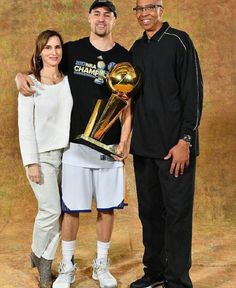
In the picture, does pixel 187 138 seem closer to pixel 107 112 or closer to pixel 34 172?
pixel 107 112

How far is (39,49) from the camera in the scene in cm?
294

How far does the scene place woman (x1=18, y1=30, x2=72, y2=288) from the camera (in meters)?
A: 2.90

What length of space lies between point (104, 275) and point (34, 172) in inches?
26.9

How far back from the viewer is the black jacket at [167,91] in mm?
2754

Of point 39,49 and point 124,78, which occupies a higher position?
point 39,49

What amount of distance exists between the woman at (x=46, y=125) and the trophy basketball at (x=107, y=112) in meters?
0.13

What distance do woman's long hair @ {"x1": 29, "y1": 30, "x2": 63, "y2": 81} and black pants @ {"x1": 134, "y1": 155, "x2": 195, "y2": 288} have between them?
2.13ft

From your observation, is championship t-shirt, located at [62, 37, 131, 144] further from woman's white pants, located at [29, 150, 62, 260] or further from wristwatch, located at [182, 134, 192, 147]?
wristwatch, located at [182, 134, 192, 147]

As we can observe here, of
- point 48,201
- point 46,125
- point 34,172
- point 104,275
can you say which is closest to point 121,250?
point 104,275

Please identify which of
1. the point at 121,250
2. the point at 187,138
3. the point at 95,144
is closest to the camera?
the point at 187,138

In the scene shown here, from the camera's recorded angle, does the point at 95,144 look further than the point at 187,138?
Yes

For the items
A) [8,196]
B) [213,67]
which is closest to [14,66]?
[8,196]

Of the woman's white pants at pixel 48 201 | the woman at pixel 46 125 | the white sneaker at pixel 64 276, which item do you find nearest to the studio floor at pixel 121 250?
the white sneaker at pixel 64 276

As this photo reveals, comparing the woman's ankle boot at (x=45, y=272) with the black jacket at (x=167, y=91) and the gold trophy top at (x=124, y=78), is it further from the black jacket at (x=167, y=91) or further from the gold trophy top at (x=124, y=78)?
the gold trophy top at (x=124, y=78)
